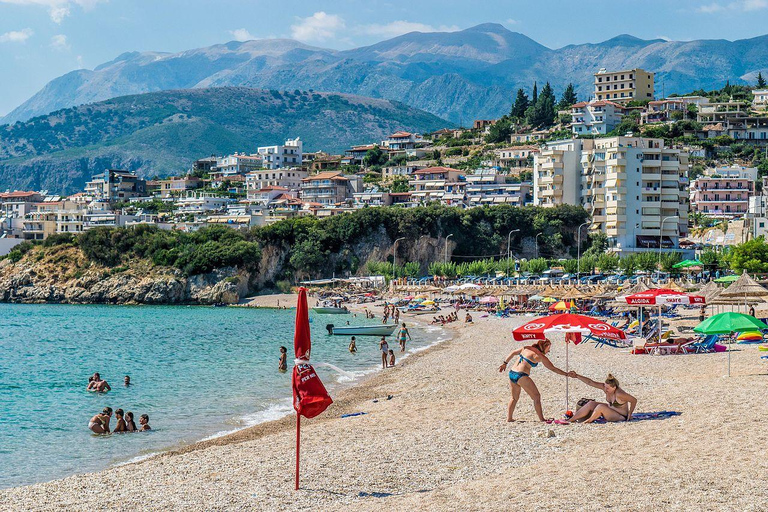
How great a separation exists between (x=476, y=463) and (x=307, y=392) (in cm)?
279

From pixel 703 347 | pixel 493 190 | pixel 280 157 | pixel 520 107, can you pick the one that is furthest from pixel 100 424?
pixel 280 157

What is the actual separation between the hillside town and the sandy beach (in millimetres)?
69893

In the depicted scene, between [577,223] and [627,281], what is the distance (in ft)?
85.2

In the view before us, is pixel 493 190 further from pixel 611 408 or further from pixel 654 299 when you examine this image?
pixel 611 408

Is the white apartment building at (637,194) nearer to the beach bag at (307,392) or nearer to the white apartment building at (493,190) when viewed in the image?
the white apartment building at (493,190)

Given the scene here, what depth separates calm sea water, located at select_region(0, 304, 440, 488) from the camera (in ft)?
59.6

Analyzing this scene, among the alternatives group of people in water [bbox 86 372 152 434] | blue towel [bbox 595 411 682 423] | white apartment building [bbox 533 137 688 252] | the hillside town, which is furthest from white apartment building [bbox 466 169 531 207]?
blue towel [bbox 595 411 682 423]

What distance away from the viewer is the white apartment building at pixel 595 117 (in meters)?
118

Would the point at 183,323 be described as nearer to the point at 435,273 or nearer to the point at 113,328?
the point at 113,328

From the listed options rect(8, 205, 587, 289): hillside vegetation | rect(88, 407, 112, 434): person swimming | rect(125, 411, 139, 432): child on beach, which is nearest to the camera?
rect(88, 407, 112, 434): person swimming

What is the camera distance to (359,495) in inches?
444

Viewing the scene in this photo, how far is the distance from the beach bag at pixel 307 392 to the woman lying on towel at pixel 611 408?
5.04 meters

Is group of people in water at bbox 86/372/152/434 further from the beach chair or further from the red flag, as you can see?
the beach chair

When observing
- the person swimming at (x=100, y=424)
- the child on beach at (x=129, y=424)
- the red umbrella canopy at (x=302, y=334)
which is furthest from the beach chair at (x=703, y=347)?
the red umbrella canopy at (x=302, y=334)
